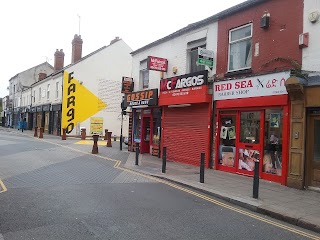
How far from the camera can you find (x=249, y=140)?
1148cm

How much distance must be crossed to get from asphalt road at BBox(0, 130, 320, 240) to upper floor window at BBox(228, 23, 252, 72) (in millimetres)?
5463

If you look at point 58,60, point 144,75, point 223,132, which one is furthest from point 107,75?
point 223,132

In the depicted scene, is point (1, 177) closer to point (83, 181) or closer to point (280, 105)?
point (83, 181)

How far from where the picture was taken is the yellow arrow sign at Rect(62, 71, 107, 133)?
32.3 meters

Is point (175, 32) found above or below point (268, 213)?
above

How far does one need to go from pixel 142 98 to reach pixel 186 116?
3.89 m

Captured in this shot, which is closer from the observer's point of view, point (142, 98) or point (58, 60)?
point (142, 98)

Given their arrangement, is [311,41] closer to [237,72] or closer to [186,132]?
[237,72]

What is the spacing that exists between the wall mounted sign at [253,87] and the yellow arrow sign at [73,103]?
22158 mm

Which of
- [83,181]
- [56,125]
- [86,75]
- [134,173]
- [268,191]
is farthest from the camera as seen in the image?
[56,125]

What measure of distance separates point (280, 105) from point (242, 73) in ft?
6.85

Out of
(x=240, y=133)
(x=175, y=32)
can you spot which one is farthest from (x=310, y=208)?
(x=175, y=32)

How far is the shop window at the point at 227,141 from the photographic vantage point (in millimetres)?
12141

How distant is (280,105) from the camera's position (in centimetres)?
1021
